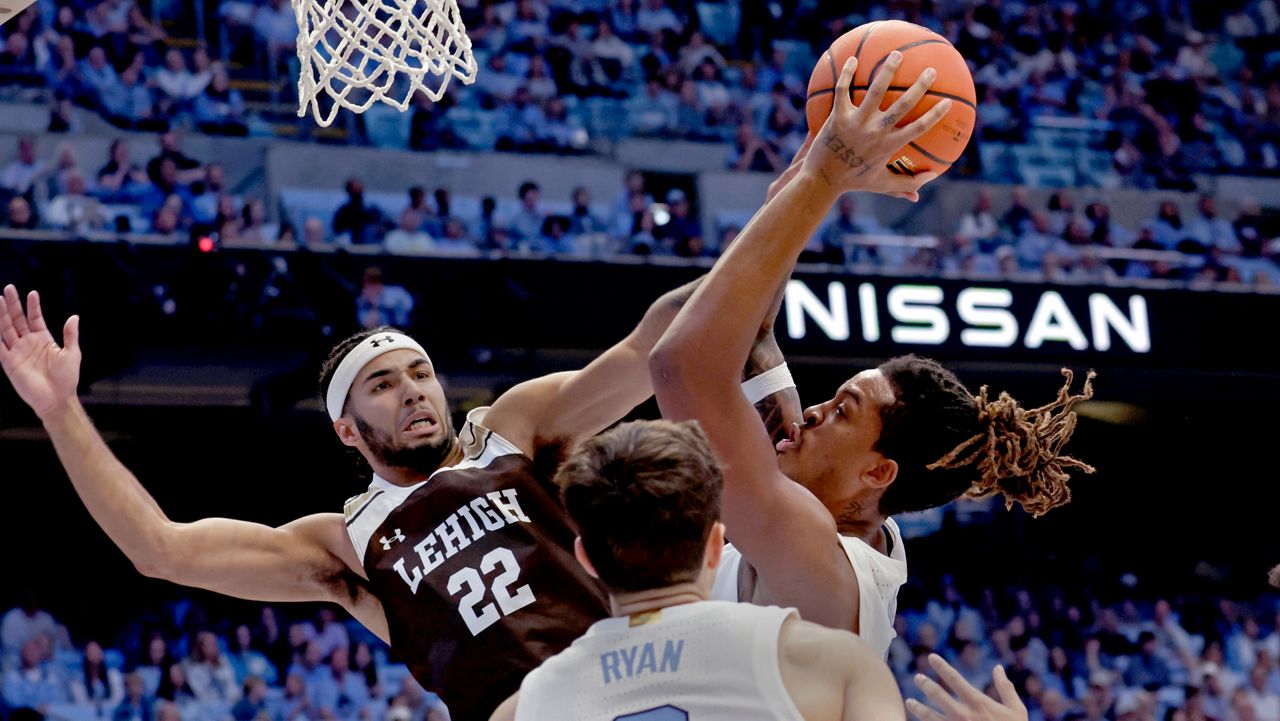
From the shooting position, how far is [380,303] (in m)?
9.90

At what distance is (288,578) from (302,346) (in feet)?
20.4

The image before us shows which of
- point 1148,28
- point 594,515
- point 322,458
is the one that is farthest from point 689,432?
point 1148,28

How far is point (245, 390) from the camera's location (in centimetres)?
1126

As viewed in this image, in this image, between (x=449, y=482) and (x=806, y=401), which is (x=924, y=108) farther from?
(x=806, y=401)

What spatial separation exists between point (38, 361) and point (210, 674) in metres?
7.21

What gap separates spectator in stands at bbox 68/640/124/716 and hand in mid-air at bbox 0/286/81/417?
7189 mm

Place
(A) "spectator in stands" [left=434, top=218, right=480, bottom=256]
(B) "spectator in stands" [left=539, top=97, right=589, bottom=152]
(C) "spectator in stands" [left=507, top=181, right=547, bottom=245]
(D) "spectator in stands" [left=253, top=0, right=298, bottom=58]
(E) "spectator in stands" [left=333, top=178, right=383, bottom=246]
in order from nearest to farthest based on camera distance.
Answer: (E) "spectator in stands" [left=333, top=178, right=383, bottom=246] → (A) "spectator in stands" [left=434, top=218, right=480, bottom=256] → (C) "spectator in stands" [left=507, top=181, right=547, bottom=245] → (D) "spectator in stands" [left=253, top=0, right=298, bottom=58] → (B) "spectator in stands" [left=539, top=97, right=589, bottom=152]

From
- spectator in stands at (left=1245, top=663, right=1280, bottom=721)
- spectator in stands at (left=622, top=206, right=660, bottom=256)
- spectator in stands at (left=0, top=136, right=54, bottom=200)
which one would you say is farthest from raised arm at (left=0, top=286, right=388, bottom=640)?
spectator in stands at (left=1245, top=663, right=1280, bottom=721)

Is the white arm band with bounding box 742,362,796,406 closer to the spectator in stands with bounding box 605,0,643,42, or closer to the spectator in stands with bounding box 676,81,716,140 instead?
the spectator in stands with bounding box 676,81,716,140

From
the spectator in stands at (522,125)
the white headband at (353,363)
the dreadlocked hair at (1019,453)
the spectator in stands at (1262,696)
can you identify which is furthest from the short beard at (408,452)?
the spectator in stands at (1262,696)

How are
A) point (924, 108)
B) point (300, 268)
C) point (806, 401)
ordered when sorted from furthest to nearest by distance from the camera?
point (806, 401) → point (300, 268) → point (924, 108)

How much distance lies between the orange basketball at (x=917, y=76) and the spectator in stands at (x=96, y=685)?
814 cm

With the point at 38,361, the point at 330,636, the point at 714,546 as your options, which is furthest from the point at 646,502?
the point at 330,636

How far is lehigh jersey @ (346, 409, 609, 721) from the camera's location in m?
3.41
